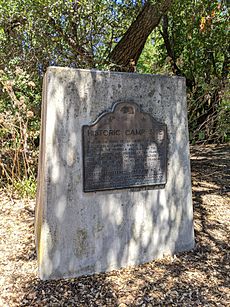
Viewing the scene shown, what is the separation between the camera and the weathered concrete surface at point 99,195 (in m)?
2.54

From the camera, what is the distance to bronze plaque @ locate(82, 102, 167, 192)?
2.65 metres

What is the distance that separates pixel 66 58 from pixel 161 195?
3.37 metres

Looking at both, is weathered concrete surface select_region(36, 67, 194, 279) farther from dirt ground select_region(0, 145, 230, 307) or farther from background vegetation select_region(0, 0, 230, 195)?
background vegetation select_region(0, 0, 230, 195)

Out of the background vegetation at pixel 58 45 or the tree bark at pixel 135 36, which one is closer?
the background vegetation at pixel 58 45

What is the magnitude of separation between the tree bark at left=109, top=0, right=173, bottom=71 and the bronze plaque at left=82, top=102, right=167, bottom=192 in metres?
2.79

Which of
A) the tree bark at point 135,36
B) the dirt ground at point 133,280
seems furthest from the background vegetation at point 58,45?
the dirt ground at point 133,280

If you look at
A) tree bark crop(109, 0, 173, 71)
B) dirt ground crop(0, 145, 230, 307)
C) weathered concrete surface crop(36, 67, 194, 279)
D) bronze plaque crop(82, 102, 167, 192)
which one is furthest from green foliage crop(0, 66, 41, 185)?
bronze plaque crop(82, 102, 167, 192)

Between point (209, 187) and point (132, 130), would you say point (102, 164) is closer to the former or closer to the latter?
point (132, 130)

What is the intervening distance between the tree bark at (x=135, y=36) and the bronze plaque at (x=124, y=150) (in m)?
2.79

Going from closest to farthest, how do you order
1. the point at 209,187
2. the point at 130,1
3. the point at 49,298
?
the point at 49,298 < the point at 209,187 < the point at 130,1

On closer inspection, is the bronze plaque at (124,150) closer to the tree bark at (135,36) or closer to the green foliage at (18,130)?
the green foliage at (18,130)

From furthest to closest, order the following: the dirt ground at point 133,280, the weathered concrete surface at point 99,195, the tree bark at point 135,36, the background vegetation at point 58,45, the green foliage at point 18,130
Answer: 1. the tree bark at point 135,36
2. the background vegetation at point 58,45
3. the green foliage at point 18,130
4. the weathered concrete surface at point 99,195
5. the dirt ground at point 133,280

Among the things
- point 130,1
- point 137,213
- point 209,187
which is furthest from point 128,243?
point 130,1

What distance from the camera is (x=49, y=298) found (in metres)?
2.43
